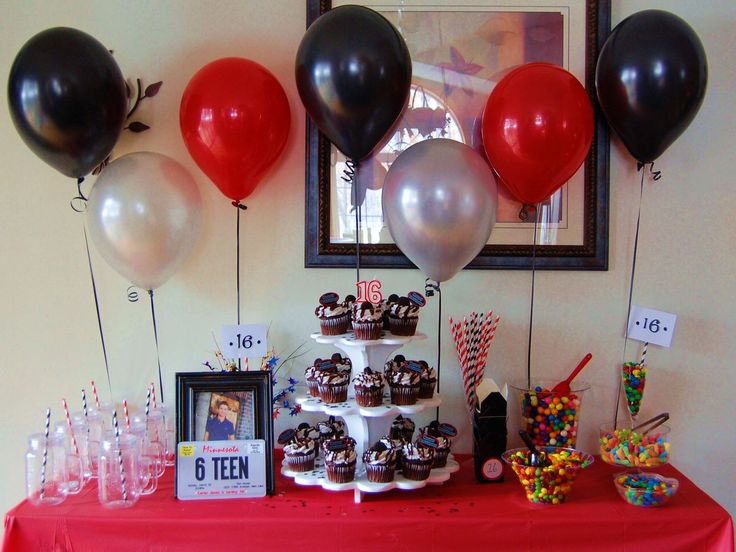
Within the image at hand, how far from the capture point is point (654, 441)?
5.27ft

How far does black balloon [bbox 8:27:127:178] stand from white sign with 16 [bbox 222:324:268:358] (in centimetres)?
58

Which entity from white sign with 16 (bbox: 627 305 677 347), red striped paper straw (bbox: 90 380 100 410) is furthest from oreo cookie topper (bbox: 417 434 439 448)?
red striped paper straw (bbox: 90 380 100 410)

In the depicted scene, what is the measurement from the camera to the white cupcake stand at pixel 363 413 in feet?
5.03

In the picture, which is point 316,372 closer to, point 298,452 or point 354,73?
point 298,452

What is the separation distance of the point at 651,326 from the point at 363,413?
899mm

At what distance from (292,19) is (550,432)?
1.38m

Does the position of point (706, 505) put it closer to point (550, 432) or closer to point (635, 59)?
point (550, 432)

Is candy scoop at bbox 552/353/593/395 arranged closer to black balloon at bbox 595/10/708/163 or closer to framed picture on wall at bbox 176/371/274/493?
black balloon at bbox 595/10/708/163

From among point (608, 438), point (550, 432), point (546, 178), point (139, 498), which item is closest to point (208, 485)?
point (139, 498)

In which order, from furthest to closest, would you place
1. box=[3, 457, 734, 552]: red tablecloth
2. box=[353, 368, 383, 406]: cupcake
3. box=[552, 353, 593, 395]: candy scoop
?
1. box=[552, 353, 593, 395]: candy scoop
2. box=[353, 368, 383, 406]: cupcake
3. box=[3, 457, 734, 552]: red tablecloth

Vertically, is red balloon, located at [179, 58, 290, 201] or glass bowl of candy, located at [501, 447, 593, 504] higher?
red balloon, located at [179, 58, 290, 201]

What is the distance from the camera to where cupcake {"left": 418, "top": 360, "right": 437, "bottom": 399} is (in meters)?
1.64

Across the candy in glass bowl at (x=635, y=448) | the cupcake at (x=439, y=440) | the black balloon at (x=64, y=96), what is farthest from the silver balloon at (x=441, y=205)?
the black balloon at (x=64, y=96)

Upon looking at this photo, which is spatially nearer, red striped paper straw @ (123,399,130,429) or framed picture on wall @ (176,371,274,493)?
framed picture on wall @ (176,371,274,493)
